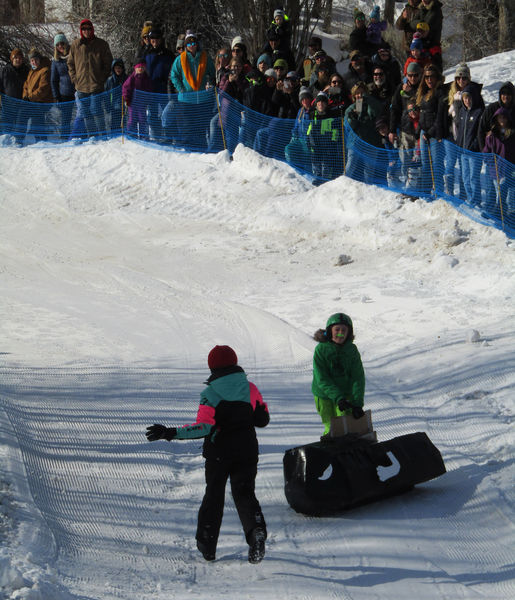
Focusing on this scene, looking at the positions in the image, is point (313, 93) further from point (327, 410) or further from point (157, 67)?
point (327, 410)

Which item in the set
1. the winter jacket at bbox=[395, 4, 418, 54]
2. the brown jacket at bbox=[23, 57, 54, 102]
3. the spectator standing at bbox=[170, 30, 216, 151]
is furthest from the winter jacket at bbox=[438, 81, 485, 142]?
the brown jacket at bbox=[23, 57, 54, 102]

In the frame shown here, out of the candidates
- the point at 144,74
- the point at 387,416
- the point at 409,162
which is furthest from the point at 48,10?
the point at 387,416

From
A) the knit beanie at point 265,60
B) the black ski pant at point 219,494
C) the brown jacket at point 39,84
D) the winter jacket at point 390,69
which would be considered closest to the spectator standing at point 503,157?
the winter jacket at point 390,69

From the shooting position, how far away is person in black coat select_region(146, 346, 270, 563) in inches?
218

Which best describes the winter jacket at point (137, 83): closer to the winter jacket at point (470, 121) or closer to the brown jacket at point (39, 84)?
the brown jacket at point (39, 84)

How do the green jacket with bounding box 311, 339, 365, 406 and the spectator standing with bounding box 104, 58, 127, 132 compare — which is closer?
the green jacket with bounding box 311, 339, 365, 406

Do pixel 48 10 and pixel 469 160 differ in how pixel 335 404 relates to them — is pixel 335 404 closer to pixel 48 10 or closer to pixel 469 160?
pixel 469 160

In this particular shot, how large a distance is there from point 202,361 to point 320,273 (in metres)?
3.59

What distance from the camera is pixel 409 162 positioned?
540 inches

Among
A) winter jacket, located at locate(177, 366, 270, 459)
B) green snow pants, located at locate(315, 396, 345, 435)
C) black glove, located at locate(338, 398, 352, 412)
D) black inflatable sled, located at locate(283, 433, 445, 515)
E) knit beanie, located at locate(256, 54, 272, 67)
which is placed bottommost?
black inflatable sled, located at locate(283, 433, 445, 515)

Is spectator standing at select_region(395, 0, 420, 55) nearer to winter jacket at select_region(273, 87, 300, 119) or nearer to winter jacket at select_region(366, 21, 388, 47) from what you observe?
winter jacket at select_region(366, 21, 388, 47)

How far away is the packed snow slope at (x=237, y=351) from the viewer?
549 cm

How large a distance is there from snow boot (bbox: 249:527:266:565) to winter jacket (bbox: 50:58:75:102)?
14.9 meters

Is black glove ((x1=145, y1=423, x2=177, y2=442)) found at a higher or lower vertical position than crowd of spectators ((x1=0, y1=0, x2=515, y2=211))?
lower
